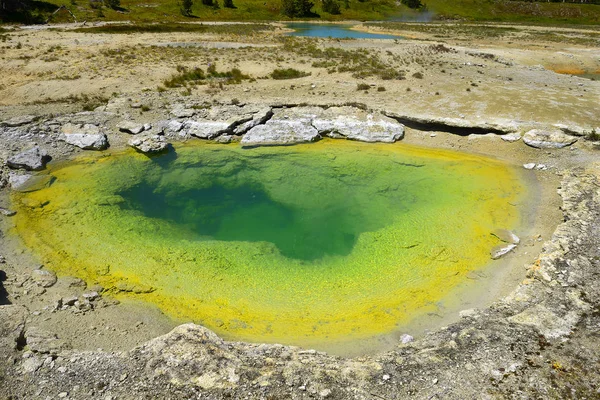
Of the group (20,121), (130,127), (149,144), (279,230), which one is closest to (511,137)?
(279,230)

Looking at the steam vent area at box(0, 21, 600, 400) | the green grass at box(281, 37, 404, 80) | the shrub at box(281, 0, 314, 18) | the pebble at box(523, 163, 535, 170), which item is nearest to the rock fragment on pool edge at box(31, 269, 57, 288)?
the steam vent area at box(0, 21, 600, 400)

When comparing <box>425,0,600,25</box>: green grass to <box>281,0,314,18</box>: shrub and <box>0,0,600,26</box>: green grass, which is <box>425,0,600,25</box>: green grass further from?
<box>281,0,314,18</box>: shrub

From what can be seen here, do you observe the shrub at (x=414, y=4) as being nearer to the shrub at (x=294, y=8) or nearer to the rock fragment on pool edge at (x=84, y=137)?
the shrub at (x=294, y=8)

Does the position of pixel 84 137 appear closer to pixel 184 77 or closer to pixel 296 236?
pixel 184 77

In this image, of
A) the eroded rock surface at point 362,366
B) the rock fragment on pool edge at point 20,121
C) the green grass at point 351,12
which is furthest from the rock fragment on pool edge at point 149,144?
the green grass at point 351,12

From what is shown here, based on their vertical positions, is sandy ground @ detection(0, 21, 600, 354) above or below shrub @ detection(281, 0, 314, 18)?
below

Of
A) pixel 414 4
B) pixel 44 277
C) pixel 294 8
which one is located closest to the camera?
pixel 44 277
